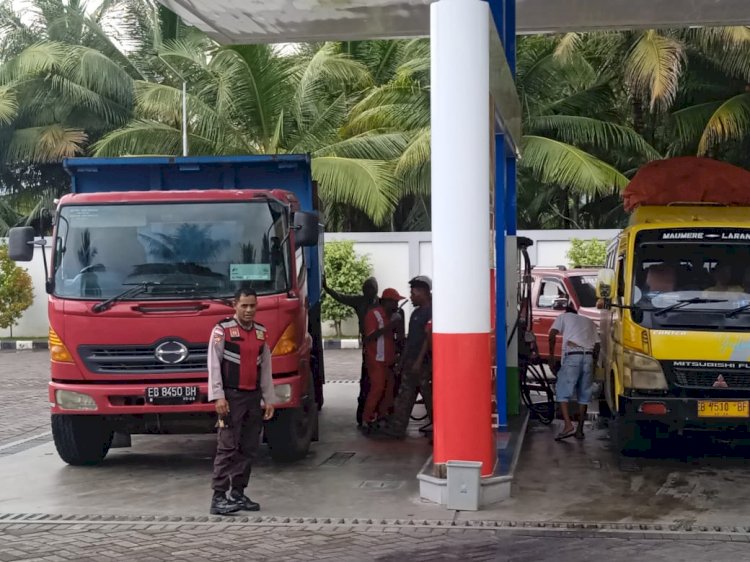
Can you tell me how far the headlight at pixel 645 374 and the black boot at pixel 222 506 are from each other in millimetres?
3731

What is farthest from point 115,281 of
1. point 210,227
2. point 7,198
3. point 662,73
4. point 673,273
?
point 7,198

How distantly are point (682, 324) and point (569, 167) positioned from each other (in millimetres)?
13423

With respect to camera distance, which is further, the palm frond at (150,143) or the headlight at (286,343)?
the palm frond at (150,143)

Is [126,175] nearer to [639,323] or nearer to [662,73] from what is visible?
[639,323]

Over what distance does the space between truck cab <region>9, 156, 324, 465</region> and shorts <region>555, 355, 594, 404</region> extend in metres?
2.94

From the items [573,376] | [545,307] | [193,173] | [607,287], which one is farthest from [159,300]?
[545,307]

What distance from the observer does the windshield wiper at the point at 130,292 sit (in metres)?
9.14

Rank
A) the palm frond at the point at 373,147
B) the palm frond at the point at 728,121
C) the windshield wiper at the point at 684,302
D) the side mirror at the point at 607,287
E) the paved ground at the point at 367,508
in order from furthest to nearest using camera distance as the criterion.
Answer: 1. the palm frond at the point at 373,147
2. the palm frond at the point at 728,121
3. the side mirror at the point at 607,287
4. the windshield wiper at the point at 684,302
5. the paved ground at the point at 367,508

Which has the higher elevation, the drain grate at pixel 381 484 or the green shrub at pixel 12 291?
the green shrub at pixel 12 291

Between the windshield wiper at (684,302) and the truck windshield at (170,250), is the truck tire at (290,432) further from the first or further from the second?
the windshield wiper at (684,302)

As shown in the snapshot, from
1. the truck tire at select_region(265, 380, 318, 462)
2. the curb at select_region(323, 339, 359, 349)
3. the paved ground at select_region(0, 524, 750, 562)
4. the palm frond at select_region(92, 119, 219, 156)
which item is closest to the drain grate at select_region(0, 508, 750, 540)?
the paved ground at select_region(0, 524, 750, 562)

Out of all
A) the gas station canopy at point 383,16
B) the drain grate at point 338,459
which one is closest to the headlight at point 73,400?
the drain grate at point 338,459

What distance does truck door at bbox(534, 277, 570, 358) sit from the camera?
16.6 metres

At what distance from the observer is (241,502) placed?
26.8 feet
